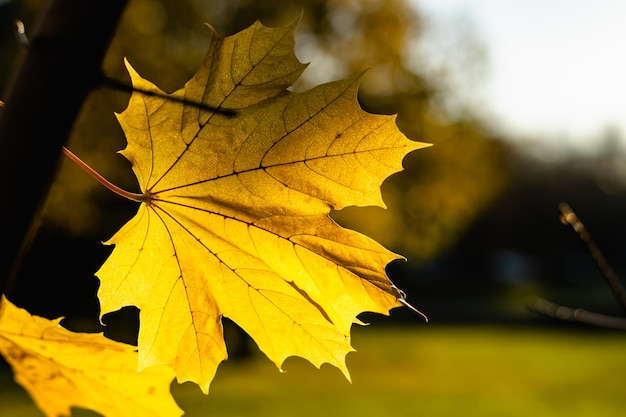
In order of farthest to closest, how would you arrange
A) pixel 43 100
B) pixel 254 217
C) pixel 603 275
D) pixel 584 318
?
pixel 584 318
pixel 603 275
pixel 254 217
pixel 43 100

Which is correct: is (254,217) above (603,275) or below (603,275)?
below

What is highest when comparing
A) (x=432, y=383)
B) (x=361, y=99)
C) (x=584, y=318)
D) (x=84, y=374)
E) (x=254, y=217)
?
(x=361, y=99)

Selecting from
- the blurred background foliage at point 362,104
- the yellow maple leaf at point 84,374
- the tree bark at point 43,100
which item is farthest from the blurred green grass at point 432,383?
the tree bark at point 43,100

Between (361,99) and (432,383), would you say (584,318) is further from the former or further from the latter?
(432,383)

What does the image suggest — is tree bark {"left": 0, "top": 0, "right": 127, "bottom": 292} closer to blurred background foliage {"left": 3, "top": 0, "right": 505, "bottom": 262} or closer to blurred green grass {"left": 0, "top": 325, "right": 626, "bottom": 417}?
blurred background foliage {"left": 3, "top": 0, "right": 505, "bottom": 262}

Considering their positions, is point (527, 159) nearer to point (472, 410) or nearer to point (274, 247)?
point (472, 410)

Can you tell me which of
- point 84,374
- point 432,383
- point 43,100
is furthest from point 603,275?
point 432,383

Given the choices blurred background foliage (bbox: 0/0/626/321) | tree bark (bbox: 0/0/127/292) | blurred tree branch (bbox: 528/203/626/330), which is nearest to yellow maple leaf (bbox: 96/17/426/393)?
tree bark (bbox: 0/0/127/292)
